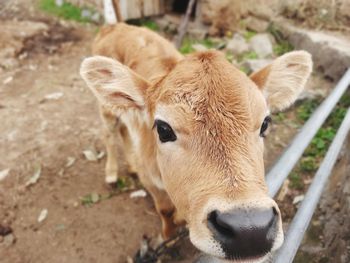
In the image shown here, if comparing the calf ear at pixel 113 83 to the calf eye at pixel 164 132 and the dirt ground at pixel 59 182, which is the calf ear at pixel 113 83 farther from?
the dirt ground at pixel 59 182

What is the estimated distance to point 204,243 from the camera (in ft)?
6.24

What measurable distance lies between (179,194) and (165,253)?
1644 millimetres

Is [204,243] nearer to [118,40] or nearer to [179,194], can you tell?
[179,194]

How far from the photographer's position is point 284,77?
9.62ft

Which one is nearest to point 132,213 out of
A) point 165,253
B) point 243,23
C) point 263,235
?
point 165,253

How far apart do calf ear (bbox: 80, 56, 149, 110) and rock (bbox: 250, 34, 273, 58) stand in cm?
434

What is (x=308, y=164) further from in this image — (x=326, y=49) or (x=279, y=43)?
(x=279, y=43)

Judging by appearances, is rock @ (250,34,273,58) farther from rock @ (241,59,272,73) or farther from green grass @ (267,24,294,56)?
rock @ (241,59,272,73)

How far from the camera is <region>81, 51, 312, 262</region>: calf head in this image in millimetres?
1791

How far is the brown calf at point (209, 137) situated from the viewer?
1.80m

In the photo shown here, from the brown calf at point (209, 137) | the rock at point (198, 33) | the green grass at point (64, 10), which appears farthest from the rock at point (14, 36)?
the brown calf at point (209, 137)

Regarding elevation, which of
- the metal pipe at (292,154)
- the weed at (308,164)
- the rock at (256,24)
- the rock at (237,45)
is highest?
the metal pipe at (292,154)

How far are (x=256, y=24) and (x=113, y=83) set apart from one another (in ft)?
18.2

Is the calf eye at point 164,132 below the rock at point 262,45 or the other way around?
the other way around
